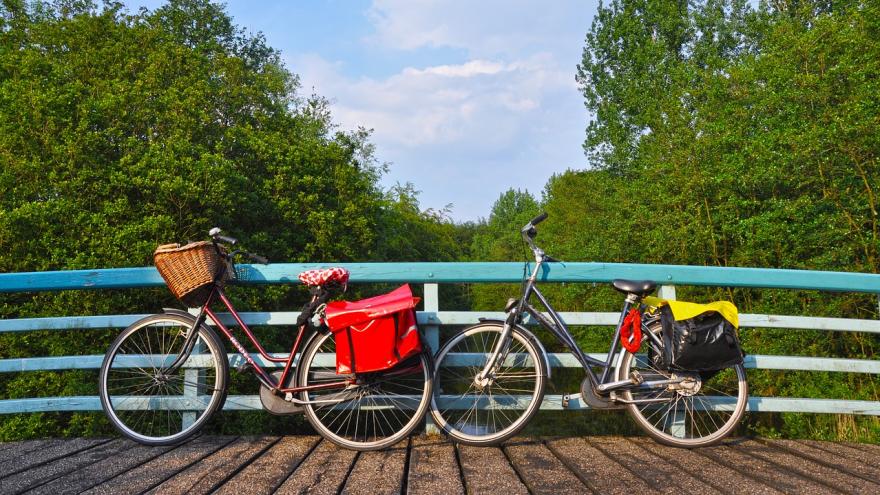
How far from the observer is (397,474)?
2.97 metres

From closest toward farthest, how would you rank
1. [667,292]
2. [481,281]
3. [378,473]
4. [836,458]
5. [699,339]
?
[378,473], [836,458], [699,339], [481,281], [667,292]

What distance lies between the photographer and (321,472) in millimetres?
2996

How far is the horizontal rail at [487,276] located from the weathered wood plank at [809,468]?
38.7 inches

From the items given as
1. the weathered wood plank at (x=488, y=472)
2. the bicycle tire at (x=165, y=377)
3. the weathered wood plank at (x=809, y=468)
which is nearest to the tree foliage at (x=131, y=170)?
the bicycle tire at (x=165, y=377)

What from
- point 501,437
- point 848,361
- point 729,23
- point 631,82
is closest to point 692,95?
point 631,82

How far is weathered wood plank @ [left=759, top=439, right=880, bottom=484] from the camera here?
302 centimetres

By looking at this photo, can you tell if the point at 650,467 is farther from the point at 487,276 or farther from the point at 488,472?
the point at 487,276

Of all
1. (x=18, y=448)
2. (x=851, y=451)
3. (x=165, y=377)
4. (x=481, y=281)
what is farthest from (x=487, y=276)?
(x=18, y=448)

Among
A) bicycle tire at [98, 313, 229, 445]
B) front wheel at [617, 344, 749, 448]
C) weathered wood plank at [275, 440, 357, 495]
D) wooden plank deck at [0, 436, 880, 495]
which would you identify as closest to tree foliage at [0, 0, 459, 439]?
bicycle tire at [98, 313, 229, 445]

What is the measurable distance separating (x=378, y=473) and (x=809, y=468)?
81.5 inches

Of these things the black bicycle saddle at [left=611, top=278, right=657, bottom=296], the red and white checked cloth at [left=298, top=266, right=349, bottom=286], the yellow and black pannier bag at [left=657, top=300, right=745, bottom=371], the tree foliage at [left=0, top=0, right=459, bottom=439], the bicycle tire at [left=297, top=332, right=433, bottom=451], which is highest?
the tree foliage at [left=0, top=0, right=459, bottom=439]

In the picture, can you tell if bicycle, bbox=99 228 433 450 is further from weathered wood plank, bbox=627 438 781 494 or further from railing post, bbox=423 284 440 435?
weathered wood plank, bbox=627 438 781 494

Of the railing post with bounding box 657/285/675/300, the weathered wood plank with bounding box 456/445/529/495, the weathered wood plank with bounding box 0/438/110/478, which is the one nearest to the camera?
the weathered wood plank with bounding box 456/445/529/495

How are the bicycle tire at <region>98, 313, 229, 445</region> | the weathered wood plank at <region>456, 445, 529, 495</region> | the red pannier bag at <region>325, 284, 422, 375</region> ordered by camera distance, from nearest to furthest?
the weathered wood plank at <region>456, 445, 529, 495</region> < the red pannier bag at <region>325, 284, 422, 375</region> < the bicycle tire at <region>98, 313, 229, 445</region>
